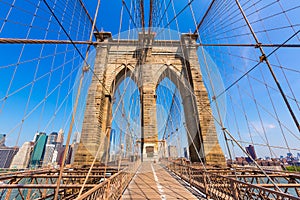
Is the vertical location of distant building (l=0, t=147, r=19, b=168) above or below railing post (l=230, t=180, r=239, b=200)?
above

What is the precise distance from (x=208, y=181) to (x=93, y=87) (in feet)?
30.1

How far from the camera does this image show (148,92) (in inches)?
436

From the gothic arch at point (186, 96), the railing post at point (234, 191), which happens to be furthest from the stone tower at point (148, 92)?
the railing post at point (234, 191)

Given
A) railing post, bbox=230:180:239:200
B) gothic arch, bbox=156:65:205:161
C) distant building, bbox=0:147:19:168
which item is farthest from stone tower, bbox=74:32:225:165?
railing post, bbox=230:180:239:200

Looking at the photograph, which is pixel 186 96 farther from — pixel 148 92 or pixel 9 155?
pixel 9 155

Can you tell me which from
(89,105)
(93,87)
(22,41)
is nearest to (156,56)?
(93,87)

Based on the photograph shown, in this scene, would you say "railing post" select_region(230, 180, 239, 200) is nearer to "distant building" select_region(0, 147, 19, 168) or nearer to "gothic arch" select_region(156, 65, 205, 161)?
"distant building" select_region(0, 147, 19, 168)

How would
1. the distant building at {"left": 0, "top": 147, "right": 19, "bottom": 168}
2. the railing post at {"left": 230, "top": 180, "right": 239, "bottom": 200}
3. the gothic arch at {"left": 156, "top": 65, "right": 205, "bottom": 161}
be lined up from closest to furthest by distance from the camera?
the railing post at {"left": 230, "top": 180, "right": 239, "bottom": 200}
the distant building at {"left": 0, "top": 147, "right": 19, "bottom": 168}
the gothic arch at {"left": 156, "top": 65, "right": 205, "bottom": 161}

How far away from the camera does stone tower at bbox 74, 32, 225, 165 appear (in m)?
8.73

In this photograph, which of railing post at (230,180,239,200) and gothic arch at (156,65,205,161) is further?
gothic arch at (156,65,205,161)

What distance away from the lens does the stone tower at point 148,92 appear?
8734mm

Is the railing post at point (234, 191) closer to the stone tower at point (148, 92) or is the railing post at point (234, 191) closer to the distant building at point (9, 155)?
the distant building at point (9, 155)

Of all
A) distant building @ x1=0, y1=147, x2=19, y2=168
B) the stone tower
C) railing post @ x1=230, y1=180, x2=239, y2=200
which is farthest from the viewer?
the stone tower

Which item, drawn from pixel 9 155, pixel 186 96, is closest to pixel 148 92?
pixel 186 96
